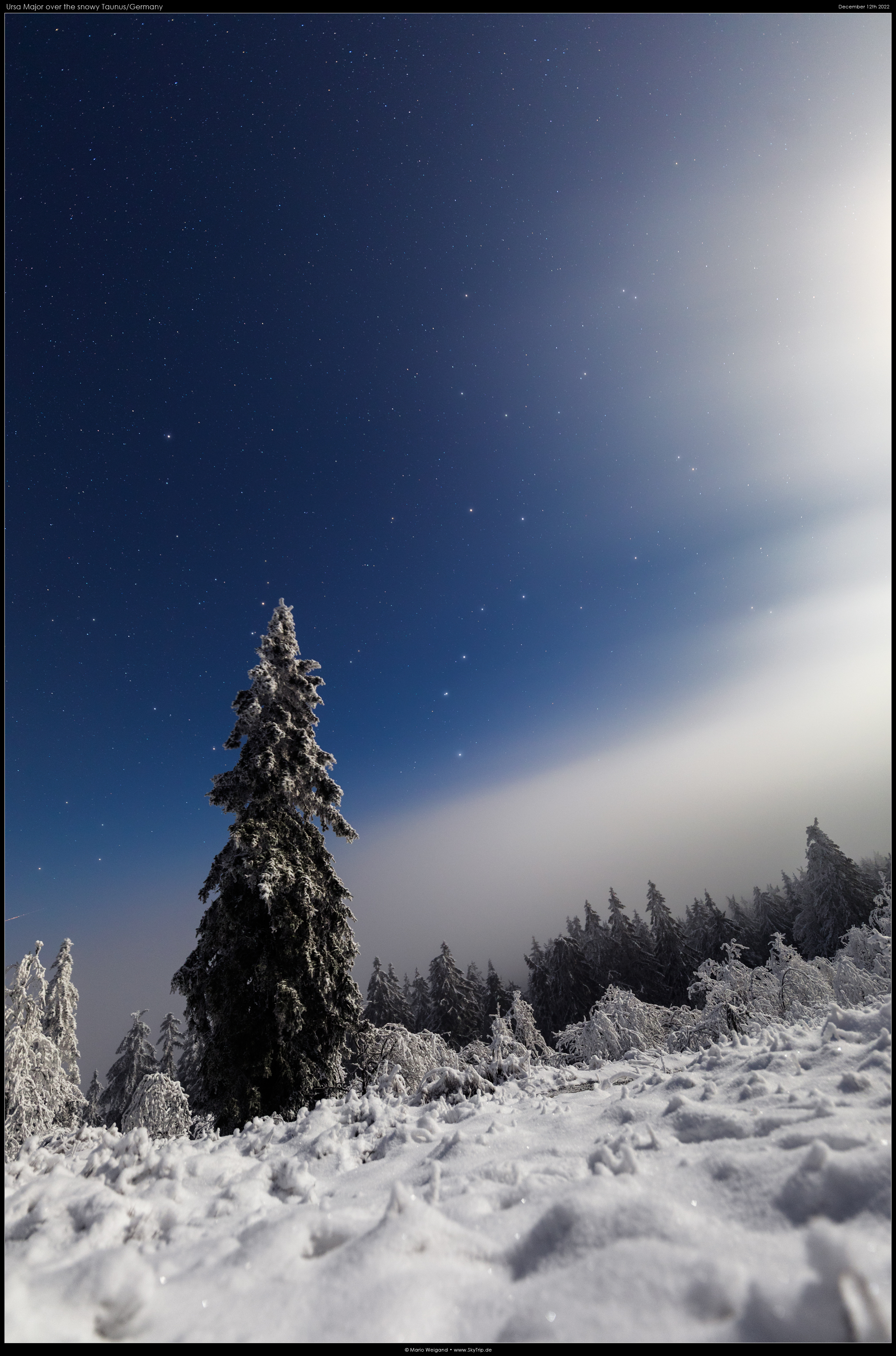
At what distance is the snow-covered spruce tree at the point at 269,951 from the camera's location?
880 centimetres

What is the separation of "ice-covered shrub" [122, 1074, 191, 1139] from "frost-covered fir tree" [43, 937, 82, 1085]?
9.59m

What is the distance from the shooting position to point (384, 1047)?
1277 cm

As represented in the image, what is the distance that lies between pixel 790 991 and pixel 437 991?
27066 millimetres

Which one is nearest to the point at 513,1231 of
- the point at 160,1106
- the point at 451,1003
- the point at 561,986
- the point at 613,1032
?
the point at 160,1106

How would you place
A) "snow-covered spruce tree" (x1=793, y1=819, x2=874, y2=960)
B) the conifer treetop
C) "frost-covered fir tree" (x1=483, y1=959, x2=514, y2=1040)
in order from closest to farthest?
the conifer treetop < "snow-covered spruce tree" (x1=793, y1=819, x2=874, y2=960) < "frost-covered fir tree" (x1=483, y1=959, x2=514, y2=1040)

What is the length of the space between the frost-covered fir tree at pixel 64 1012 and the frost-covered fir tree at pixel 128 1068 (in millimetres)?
7877

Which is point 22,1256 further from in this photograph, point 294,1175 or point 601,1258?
point 601,1258

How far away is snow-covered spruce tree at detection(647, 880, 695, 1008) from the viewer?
37531 millimetres

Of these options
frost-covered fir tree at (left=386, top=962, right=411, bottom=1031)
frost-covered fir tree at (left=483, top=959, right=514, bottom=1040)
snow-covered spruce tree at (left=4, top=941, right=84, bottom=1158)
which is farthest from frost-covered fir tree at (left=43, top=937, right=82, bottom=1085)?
frost-covered fir tree at (left=483, top=959, right=514, bottom=1040)

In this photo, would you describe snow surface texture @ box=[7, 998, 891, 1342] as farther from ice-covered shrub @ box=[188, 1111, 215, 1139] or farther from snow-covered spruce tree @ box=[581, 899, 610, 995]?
snow-covered spruce tree @ box=[581, 899, 610, 995]

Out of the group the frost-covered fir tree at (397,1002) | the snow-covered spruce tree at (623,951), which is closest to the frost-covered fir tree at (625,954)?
the snow-covered spruce tree at (623,951)

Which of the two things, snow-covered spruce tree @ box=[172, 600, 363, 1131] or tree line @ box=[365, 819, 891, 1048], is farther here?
tree line @ box=[365, 819, 891, 1048]

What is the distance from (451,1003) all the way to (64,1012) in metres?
24.4

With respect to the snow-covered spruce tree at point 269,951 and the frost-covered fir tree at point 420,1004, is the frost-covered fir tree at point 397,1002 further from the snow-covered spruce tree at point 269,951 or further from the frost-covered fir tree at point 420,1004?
the snow-covered spruce tree at point 269,951
